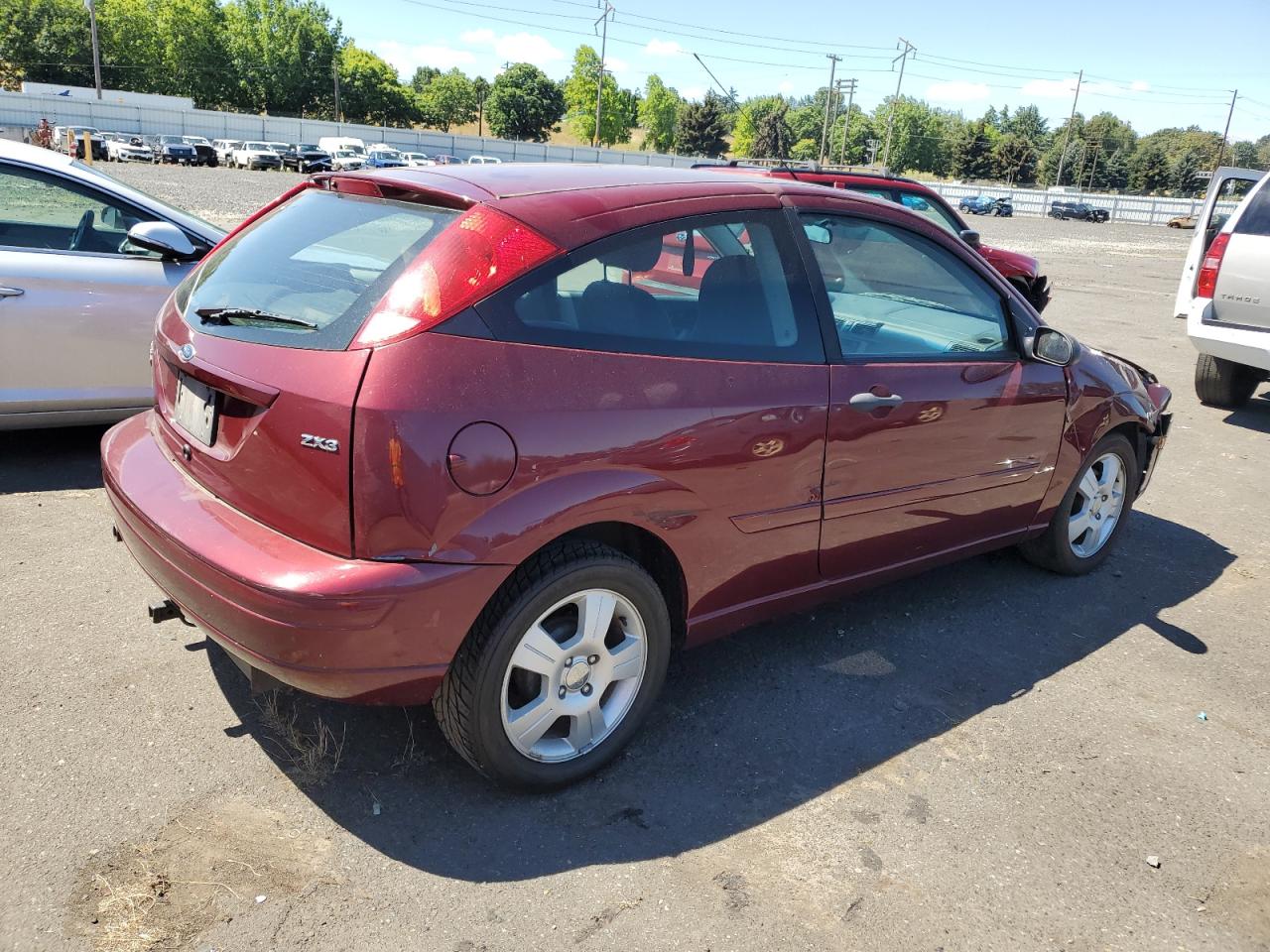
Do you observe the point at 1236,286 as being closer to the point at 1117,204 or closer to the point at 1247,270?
the point at 1247,270

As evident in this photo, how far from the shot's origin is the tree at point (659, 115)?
126 metres

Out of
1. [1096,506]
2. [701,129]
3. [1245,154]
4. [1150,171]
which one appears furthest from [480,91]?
[1096,506]

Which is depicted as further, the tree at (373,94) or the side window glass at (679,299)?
the tree at (373,94)

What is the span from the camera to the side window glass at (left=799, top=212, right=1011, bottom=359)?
3406mm

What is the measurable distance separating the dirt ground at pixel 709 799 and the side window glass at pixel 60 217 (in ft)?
5.99

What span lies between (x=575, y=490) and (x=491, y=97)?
133 meters

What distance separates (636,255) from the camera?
282cm

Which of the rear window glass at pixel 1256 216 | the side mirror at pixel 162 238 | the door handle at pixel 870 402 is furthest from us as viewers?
the rear window glass at pixel 1256 216

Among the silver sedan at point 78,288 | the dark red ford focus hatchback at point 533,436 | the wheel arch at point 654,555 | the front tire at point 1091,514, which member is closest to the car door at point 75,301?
the silver sedan at point 78,288

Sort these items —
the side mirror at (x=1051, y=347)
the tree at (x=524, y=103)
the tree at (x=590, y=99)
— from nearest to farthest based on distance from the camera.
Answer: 1. the side mirror at (x=1051, y=347)
2. the tree at (x=590, y=99)
3. the tree at (x=524, y=103)

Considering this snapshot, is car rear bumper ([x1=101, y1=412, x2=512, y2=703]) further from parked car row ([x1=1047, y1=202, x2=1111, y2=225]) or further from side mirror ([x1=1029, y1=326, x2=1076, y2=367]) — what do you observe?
parked car row ([x1=1047, y1=202, x2=1111, y2=225])

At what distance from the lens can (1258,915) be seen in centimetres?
254

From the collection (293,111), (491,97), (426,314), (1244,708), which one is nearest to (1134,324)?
(1244,708)

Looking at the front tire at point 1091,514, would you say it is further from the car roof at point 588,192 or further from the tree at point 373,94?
the tree at point 373,94
